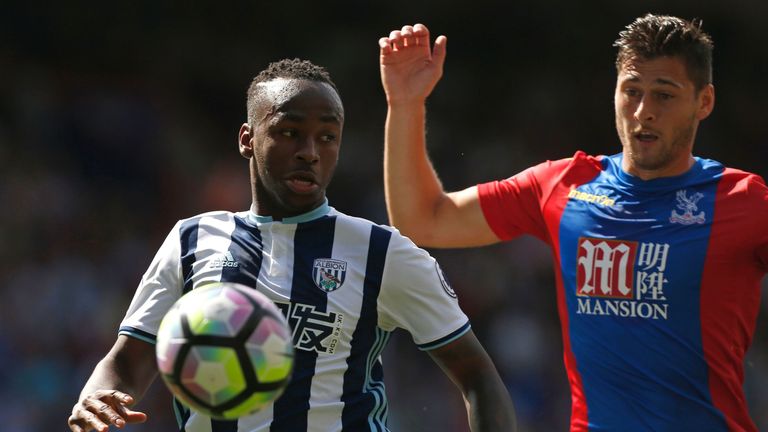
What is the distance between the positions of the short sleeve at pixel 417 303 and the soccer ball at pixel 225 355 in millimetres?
599

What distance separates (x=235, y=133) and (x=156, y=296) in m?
8.42

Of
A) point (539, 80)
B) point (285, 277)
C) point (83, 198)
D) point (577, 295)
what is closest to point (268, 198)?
point (285, 277)

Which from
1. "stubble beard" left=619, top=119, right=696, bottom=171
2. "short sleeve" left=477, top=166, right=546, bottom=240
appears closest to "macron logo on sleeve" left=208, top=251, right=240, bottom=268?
"short sleeve" left=477, top=166, right=546, bottom=240

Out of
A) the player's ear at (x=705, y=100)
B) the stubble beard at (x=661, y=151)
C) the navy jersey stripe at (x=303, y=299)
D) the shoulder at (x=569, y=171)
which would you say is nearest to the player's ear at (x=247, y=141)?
the navy jersey stripe at (x=303, y=299)

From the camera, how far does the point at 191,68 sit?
475 inches

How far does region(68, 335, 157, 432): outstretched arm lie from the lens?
122 inches

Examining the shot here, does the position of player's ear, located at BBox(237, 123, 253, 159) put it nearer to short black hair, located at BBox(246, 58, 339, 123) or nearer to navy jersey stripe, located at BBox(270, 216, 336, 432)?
short black hair, located at BBox(246, 58, 339, 123)

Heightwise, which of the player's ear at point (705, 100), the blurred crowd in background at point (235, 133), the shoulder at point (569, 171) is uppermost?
the player's ear at point (705, 100)

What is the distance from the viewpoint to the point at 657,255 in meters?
3.96

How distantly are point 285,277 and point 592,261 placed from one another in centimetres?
119

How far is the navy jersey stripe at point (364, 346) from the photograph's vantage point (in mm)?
3432

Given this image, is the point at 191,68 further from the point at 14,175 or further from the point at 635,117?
the point at 635,117

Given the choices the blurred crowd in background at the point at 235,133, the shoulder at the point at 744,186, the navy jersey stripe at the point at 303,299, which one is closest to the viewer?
the navy jersey stripe at the point at 303,299

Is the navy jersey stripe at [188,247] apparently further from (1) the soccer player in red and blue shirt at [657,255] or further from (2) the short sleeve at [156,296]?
(1) the soccer player in red and blue shirt at [657,255]
